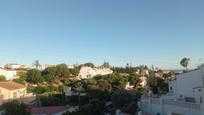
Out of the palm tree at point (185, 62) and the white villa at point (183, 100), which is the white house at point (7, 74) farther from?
the white villa at point (183, 100)

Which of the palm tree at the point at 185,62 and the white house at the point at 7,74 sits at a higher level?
the palm tree at the point at 185,62

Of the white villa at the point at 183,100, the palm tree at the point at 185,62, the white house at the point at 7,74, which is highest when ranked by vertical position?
the palm tree at the point at 185,62

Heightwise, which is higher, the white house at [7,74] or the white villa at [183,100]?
the white house at [7,74]

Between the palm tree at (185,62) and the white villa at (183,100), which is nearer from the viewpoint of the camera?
the white villa at (183,100)

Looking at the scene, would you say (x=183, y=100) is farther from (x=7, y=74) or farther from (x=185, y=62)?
(x=7, y=74)

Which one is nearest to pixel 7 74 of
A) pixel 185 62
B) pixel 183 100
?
pixel 185 62

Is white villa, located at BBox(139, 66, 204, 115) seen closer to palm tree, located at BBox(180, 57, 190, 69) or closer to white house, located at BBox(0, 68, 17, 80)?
palm tree, located at BBox(180, 57, 190, 69)

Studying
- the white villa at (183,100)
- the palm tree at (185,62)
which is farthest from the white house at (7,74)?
the white villa at (183,100)

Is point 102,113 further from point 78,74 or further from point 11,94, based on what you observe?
point 78,74

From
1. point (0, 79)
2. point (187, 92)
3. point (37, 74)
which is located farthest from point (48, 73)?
point (187, 92)
